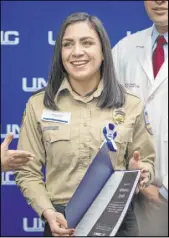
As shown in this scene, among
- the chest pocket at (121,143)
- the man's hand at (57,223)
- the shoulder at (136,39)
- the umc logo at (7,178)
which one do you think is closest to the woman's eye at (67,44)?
the chest pocket at (121,143)

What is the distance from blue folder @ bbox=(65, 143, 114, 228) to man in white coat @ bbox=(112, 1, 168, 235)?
1.56 feet

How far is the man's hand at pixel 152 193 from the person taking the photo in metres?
2.27

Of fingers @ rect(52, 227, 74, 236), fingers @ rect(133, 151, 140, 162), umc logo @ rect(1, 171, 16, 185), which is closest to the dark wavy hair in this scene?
fingers @ rect(133, 151, 140, 162)

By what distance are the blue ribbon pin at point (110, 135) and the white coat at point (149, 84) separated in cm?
40

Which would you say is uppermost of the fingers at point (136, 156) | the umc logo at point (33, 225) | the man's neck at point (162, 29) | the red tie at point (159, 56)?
the man's neck at point (162, 29)

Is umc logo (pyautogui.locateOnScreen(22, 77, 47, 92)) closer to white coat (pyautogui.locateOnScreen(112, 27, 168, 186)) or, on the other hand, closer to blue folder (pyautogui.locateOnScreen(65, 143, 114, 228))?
white coat (pyautogui.locateOnScreen(112, 27, 168, 186))

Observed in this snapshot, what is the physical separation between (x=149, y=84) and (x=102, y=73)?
34cm

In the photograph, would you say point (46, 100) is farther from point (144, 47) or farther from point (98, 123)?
point (144, 47)

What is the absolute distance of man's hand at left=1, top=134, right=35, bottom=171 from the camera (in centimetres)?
191

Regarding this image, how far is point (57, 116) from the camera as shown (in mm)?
2166

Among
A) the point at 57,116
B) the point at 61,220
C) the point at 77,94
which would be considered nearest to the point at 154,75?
the point at 77,94

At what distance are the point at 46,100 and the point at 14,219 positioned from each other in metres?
1.16

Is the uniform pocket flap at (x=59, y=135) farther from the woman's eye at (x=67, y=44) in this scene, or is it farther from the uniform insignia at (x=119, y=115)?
the woman's eye at (x=67, y=44)

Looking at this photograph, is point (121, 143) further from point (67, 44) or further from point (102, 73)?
point (67, 44)
